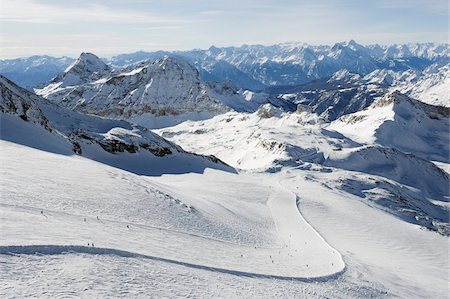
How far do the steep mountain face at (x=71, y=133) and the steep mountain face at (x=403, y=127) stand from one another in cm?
5507

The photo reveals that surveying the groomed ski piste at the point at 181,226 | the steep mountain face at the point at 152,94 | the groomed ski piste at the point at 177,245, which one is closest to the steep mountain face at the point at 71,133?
the groomed ski piste at the point at 181,226

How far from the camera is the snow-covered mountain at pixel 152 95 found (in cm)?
16062

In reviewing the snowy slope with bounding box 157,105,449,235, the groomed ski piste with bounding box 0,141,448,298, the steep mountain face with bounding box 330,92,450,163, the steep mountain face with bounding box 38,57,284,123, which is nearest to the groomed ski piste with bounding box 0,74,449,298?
the groomed ski piste with bounding box 0,141,448,298

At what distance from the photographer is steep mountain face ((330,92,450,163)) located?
3821 inches

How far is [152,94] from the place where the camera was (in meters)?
168

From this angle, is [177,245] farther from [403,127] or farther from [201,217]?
[403,127]

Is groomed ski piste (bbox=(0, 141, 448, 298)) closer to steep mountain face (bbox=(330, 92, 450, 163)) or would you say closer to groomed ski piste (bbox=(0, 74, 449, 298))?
groomed ski piste (bbox=(0, 74, 449, 298))

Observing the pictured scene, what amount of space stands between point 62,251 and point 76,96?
569ft

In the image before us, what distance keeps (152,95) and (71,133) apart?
122m

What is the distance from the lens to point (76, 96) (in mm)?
174125

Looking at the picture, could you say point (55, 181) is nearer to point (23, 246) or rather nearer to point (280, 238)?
point (23, 246)

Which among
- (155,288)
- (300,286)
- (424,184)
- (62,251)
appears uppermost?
(62,251)

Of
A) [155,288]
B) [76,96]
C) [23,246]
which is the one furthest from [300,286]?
[76,96]

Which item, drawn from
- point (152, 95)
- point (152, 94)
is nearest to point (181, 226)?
point (152, 95)
